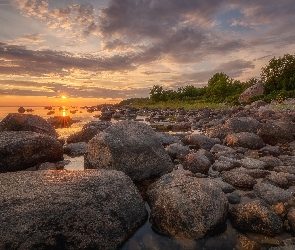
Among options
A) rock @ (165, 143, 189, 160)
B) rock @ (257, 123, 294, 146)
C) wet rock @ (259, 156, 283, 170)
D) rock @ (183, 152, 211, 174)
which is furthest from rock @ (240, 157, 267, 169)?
rock @ (257, 123, 294, 146)

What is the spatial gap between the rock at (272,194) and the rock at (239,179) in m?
0.37

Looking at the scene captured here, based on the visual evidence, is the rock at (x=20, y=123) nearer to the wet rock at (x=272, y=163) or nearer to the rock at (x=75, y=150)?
the rock at (x=75, y=150)

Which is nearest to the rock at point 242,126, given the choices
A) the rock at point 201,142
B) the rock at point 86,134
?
the rock at point 201,142

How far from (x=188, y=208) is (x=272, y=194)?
2.30 metres

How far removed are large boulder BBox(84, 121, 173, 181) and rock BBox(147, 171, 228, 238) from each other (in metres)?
1.68

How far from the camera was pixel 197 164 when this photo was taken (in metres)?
7.53

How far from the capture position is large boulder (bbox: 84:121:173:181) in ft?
21.4

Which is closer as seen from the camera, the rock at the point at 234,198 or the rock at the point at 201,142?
the rock at the point at 234,198

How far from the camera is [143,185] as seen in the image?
6.53 meters

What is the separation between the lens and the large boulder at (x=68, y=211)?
360cm

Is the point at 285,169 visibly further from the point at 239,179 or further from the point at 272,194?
the point at 272,194

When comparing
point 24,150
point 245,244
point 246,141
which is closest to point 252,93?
point 246,141

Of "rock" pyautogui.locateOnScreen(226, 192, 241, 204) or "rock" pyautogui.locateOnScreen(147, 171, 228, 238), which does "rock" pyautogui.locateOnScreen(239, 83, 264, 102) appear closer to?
"rock" pyautogui.locateOnScreen(226, 192, 241, 204)

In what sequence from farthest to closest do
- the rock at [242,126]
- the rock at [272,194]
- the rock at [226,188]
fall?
1. the rock at [242,126]
2. the rock at [226,188]
3. the rock at [272,194]
